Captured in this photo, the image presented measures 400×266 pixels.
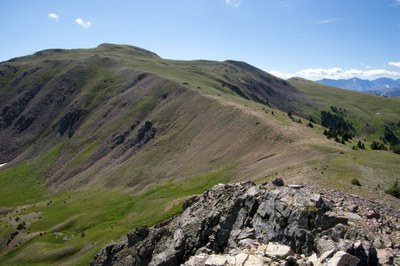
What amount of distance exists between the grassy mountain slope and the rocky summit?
38.5 feet

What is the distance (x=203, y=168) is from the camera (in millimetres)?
85938

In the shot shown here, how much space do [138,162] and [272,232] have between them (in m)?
82.8

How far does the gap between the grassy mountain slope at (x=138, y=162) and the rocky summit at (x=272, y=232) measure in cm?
1174

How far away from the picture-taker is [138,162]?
109m

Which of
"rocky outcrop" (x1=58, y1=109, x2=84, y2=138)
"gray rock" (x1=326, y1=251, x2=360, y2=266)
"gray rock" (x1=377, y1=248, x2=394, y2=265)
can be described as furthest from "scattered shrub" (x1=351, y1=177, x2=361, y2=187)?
"rocky outcrop" (x1=58, y1=109, x2=84, y2=138)

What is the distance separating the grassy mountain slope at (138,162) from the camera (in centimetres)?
6162

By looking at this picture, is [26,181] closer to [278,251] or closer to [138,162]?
[138,162]

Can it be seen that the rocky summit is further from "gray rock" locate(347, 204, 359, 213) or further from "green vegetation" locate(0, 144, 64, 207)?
"green vegetation" locate(0, 144, 64, 207)

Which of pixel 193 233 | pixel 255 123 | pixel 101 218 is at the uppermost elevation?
pixel 255 123

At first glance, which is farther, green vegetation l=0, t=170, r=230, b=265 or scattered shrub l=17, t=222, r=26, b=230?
scattered shrub l=17, t=222, r=26, b=230

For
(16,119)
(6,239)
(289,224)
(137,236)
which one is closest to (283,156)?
(137,236)

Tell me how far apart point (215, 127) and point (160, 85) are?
62.4 m

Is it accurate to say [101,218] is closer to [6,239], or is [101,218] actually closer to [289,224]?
[6,239]

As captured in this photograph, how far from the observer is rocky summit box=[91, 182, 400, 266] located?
74.0 feet
